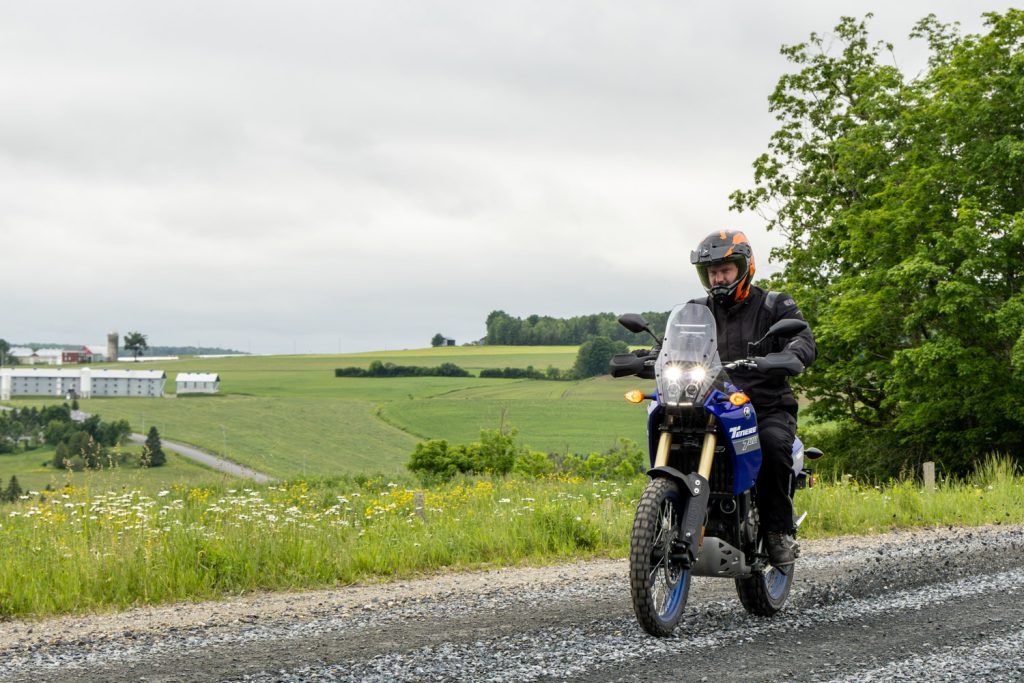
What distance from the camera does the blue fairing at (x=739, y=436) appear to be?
5203mm

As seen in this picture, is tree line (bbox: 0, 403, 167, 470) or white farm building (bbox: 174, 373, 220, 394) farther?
white farm building (bbox: 174, 373, 220, 394)

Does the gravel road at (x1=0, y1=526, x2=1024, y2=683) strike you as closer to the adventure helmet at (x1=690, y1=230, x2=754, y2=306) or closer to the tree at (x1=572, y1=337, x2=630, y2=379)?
the adventure helmet at (x1=690, y1=230, x2=754, y2=306)

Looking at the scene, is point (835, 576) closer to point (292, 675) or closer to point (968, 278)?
point (292, 675)

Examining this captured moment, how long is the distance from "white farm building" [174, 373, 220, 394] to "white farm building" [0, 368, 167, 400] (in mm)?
3038

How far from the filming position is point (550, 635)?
4.98 meters

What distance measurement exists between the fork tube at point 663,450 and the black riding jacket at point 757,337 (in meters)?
0.73

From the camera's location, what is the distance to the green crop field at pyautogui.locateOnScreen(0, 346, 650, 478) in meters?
67.9

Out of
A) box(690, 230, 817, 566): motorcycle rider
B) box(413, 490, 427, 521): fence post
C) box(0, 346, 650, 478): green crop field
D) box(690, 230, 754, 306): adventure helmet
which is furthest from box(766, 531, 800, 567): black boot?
box(0, 346, 650, 478): green crop field

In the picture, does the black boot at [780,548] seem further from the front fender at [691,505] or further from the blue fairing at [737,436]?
the front fender at [691,505]

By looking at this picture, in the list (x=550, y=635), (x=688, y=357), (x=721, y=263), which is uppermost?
(x=721, y=263)

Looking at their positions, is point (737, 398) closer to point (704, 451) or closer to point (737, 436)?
point (737, 436)

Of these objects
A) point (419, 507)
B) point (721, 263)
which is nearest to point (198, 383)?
point (419, 507)

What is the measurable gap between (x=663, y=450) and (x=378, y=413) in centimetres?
8965

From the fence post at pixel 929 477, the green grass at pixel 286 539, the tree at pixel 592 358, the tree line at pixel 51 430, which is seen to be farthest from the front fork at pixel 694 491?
the tree at pixel 592 358
